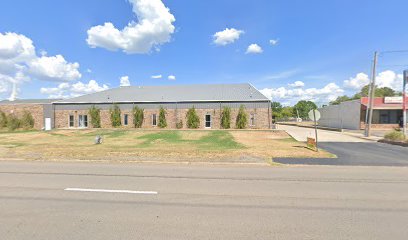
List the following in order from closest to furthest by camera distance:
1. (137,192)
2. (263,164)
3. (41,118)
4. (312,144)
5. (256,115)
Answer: (137,192), (263,164), (312,144), (256,115), (41,118)

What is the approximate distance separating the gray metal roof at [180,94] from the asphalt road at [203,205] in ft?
82.5

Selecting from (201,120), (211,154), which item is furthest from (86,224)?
(201,120)

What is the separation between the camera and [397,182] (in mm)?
7121

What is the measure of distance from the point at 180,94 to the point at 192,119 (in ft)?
17.2

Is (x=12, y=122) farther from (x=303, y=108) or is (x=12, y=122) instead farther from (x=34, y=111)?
(x=303, y=108)

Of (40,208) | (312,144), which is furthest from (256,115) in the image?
(40,208)

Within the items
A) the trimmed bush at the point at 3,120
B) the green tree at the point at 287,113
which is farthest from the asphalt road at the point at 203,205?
the green tree at the point at 287,113

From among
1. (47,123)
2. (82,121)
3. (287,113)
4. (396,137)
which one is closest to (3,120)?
(47,123)

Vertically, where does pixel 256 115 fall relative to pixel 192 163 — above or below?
above

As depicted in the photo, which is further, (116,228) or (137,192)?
(137,192)

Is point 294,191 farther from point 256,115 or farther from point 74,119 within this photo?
point 74,119

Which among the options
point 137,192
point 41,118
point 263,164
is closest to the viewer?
point 137,192

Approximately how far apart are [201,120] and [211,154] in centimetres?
2075

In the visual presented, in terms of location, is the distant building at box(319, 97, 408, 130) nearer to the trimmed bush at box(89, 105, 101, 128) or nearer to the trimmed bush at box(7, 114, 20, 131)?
the trimmed bush at box(89, 105, 101, 128)
